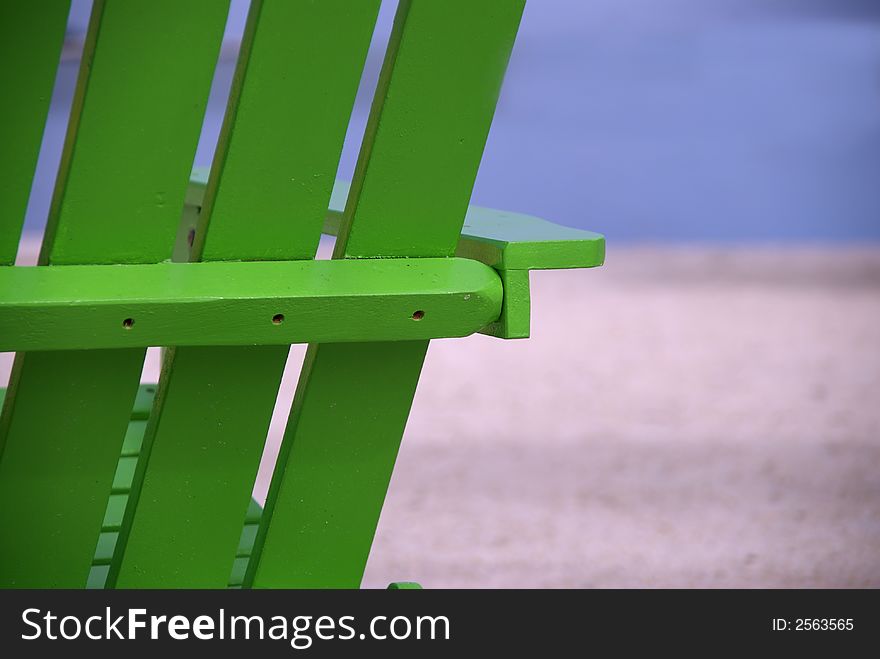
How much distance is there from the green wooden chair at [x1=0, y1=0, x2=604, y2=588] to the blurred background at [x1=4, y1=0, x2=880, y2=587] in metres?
0.70

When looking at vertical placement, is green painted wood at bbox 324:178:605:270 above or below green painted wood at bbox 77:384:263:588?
above

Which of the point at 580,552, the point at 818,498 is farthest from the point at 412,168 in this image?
the point at 818,498

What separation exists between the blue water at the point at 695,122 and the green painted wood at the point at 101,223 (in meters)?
4.35

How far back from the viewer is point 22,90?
0.70 m

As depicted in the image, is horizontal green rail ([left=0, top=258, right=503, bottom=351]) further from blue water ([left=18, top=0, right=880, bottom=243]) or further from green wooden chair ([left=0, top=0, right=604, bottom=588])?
blue water ([left=18, top=0, right=880, bottom=243])

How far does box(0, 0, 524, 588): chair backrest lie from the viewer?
0.70 m

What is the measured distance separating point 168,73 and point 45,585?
36cm

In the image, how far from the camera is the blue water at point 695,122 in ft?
16.9

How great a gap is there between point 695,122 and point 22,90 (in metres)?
4.92

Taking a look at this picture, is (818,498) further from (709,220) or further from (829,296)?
(709,220)

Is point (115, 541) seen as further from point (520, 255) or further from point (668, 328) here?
point (668, 328)

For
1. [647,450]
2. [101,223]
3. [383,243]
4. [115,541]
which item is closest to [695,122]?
[647,450]

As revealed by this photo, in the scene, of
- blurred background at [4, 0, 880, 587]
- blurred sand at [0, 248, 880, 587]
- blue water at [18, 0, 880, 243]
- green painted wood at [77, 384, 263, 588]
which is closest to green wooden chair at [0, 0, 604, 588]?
green painted wood at [77, 384, 263, 588]

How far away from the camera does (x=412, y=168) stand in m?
0.77
